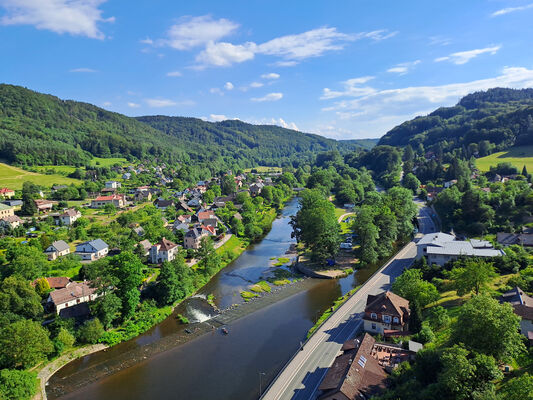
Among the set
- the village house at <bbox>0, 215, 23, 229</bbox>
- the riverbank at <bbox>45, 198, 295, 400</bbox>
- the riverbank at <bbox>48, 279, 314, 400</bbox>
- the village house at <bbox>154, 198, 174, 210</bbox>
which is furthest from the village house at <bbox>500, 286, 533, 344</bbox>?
the village house at <bbox>154, 198, 174, 210</bbox>

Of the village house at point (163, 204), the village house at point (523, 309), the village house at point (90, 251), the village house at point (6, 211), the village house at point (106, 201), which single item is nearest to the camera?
the village house at point (523, 309)

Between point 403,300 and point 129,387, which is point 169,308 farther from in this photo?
point 403,300

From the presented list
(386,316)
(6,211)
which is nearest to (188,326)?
(386,316)

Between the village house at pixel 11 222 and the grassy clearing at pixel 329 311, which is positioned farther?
the village house at pixel 11 222

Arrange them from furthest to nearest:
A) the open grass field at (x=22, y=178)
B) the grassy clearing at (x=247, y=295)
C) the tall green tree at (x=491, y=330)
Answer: the open grass field at (x=22, y=178), the grassy clearing at (x=247, y=295), the tall green tree at (x=491, y=330)

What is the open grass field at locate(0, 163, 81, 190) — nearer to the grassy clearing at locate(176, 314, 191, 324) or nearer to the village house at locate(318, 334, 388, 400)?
the grassy clearing at locate(176, 314, 191, 324)

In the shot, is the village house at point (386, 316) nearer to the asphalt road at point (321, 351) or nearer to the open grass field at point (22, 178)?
the asphalt road at point (321, 351)

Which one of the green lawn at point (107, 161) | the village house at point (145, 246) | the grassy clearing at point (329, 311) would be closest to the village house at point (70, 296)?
the village house at point (145, 246)
